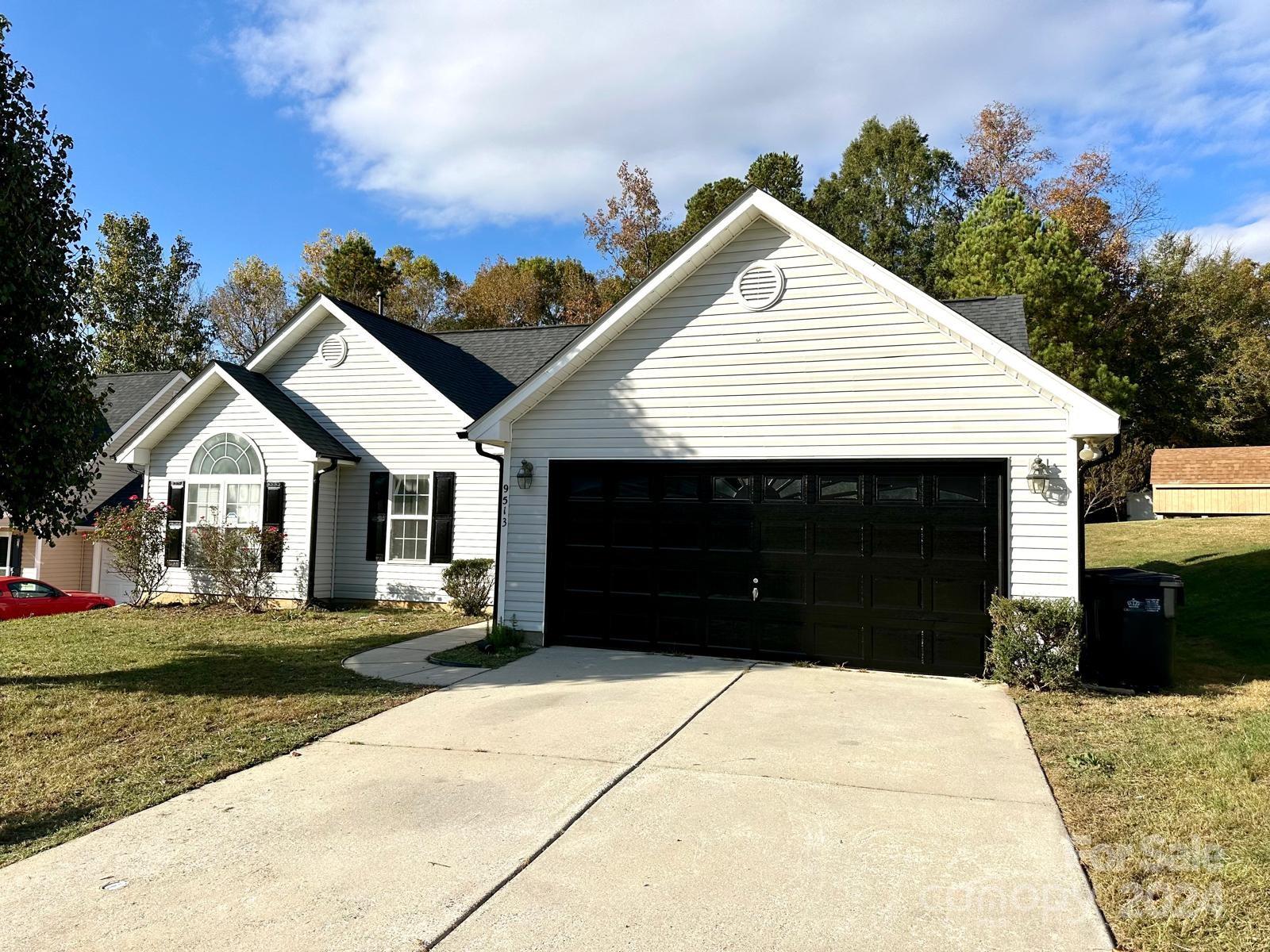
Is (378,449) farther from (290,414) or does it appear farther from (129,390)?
(129,390)

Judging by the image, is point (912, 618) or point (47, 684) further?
point (912, 618)

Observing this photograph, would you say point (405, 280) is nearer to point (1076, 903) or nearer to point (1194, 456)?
point (1194, 456)

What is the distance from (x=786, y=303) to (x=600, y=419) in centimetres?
272

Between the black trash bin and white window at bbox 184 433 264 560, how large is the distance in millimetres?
13297

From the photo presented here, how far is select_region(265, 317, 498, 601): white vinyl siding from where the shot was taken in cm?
1436

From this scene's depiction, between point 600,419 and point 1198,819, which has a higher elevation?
point 600,419

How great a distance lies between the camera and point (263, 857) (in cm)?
425

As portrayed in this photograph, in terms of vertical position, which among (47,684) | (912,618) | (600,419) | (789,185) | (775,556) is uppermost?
(789,185)

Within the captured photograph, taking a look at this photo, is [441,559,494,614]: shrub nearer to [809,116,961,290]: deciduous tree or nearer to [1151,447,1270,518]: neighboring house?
[1151,447,1270,518]: neighboring house

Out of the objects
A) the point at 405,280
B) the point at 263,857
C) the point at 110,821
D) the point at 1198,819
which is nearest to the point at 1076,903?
the point at 1198,819

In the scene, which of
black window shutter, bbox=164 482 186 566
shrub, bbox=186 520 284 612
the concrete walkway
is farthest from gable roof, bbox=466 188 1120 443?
black window shutter, bbox=164 482 186 566

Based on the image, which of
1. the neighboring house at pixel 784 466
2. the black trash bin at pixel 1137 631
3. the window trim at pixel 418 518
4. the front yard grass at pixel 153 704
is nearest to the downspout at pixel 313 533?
the window trim at pixel 418 518

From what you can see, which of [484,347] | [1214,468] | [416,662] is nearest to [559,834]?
[416,662]

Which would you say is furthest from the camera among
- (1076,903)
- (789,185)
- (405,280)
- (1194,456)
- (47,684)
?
(405,280)
